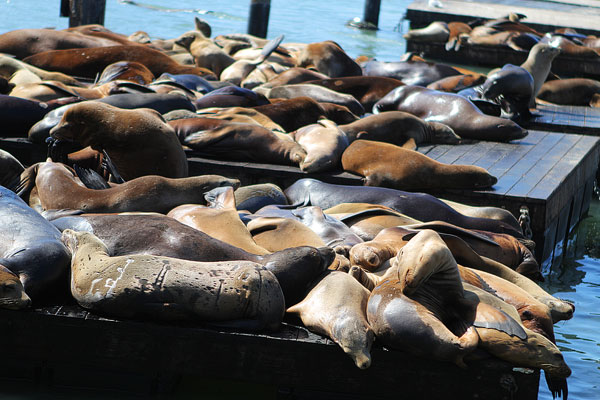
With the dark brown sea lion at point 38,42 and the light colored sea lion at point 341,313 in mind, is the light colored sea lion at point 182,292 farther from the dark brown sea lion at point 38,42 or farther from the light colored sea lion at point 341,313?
the dark brown sea lion at point 38,42

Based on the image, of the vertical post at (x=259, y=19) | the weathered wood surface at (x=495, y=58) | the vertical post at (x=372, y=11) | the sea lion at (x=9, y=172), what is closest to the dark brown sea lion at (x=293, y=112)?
the sea lion at (x=9, y=172)

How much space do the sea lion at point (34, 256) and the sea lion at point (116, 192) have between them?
0.82m

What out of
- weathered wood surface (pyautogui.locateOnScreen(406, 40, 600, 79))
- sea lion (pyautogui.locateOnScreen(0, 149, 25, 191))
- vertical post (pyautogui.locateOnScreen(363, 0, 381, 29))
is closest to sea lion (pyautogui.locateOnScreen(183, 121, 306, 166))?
sea lion (pyautogui.locateOnScreen(0, 149, 25, 191))

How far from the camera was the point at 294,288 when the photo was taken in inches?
156

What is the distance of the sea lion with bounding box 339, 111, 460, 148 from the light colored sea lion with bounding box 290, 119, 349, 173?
0.91ft

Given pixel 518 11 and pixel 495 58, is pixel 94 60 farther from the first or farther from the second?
pixel 518 11

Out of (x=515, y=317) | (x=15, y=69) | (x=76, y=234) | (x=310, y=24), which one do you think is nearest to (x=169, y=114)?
(x=15, y=69)

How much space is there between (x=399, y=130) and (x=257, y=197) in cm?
242

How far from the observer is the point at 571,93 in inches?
449

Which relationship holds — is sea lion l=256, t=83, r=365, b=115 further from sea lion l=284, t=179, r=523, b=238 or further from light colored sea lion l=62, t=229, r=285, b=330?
light colored sea lion l=62, t=229, r=285, b=330

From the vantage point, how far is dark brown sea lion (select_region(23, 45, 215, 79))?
32.9ft

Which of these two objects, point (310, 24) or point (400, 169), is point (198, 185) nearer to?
point (400, 169)

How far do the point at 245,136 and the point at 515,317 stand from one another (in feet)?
11.1

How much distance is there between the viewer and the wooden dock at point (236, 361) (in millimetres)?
3619
